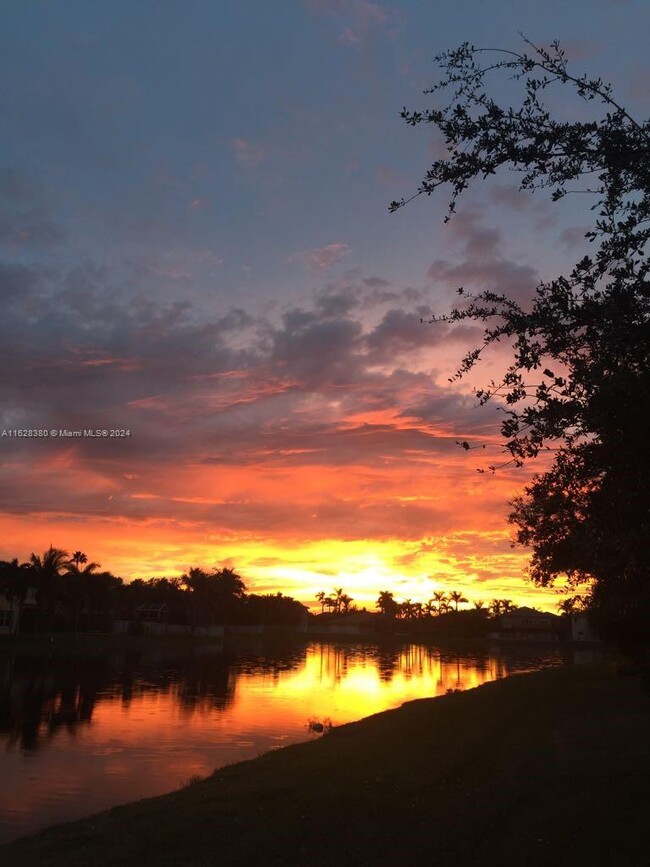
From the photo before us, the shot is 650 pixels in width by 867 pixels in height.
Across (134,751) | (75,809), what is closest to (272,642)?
(134,751)

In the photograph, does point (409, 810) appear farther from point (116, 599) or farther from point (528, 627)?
point (528, 627)

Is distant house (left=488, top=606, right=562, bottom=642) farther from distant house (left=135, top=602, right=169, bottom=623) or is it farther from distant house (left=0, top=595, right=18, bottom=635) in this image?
distant house (left=0, top=595, right=18, bottom=635)

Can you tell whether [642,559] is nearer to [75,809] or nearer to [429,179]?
[429,179]

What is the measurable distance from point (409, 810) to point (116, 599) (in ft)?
376

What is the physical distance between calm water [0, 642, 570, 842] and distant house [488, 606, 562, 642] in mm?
69915

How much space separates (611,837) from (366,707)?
36.2 meters

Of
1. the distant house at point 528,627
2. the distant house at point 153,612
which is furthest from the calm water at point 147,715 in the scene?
the distant house at point 528,627

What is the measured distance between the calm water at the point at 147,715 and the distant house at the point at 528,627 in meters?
69.9

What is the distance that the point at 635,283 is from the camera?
29.9 ft

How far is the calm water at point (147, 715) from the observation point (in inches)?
905

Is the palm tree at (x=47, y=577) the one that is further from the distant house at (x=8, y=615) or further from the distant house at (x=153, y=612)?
the distant house at (x=153, y=612)

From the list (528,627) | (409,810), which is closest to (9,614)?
(409,810)

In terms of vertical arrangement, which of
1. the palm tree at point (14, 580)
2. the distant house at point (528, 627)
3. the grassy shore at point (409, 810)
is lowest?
the distant house at point (528, 627)

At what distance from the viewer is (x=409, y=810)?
1454 cm
